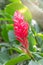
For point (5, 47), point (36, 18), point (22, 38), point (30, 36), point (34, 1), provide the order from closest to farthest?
1. point (22, 38)
2. point (30, 36)
3. point (5, 47)
4. point (36, 18)
5. point (34, 1)

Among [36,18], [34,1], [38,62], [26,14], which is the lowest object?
[38,62]

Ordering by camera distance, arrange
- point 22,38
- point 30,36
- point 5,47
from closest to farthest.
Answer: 1. point 22,38
2. point 30,36
3. point 5,47

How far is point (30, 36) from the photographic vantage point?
1.34m

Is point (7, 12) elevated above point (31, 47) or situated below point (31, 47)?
above

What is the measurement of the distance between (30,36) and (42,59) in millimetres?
251

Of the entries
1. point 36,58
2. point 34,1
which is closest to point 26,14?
point 36,58

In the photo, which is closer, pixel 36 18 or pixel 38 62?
pixel 38 62

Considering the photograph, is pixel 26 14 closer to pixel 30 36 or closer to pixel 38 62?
pixel 30 36

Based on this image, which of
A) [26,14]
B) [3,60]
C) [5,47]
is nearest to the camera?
[3,60]

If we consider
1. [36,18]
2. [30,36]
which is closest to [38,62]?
[30,36]

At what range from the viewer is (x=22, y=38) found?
1.07 meters

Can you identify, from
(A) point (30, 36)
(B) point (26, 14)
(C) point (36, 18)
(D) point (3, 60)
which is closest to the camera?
(D) point (3, 60)

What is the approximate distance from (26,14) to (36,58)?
46cm

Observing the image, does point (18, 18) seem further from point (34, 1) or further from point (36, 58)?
point (34, 1)
